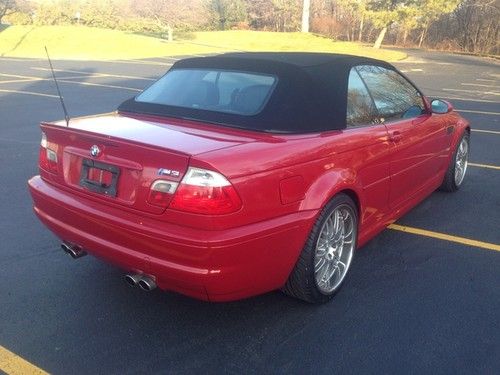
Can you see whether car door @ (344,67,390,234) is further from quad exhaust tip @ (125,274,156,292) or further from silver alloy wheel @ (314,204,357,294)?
quad exhaust tip @ (125,274,156,292)

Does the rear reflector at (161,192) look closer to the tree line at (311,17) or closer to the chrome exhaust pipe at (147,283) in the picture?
the chrome exhaust pipe at (147,283)

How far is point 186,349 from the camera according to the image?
2898 mm

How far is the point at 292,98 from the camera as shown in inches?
134

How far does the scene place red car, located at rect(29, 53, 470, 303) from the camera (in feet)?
8.77

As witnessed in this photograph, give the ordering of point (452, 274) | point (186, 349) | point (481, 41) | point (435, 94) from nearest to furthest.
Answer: point (186, 349) → point (452, 274) → point (435, 94) → point (481, 41)

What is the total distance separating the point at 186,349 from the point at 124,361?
1.10 feet

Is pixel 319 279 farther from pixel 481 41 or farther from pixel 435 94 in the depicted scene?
pixel 481 41

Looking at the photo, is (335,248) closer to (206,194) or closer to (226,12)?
(206,194)

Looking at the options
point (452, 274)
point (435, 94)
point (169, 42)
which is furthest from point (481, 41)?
point (452, 274)

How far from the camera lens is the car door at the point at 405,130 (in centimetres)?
405

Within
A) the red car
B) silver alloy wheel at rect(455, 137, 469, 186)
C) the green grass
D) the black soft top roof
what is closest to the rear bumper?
the red car

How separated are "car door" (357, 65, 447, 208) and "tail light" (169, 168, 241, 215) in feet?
5.76

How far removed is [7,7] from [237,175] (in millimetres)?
56856

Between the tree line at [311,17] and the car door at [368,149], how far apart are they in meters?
34.3
